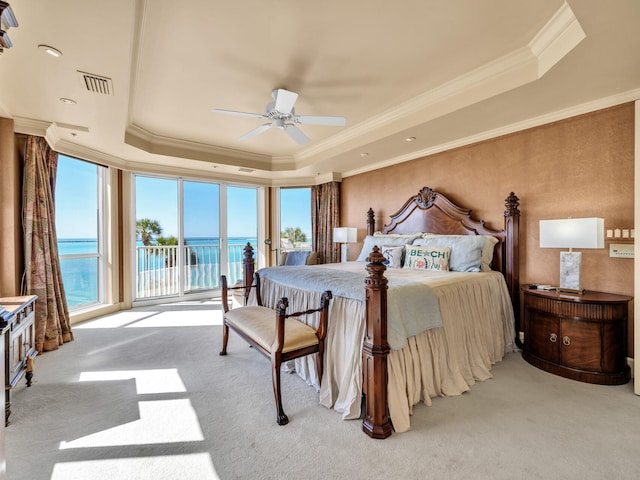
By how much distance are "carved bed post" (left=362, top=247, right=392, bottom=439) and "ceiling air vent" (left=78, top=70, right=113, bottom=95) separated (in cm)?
254

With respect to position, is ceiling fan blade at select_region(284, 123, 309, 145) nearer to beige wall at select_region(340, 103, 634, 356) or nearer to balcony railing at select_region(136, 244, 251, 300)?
beige wall at select_region(340, 103, 634, 356)

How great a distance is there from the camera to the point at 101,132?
3543 millimetres

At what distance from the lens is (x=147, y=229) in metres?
5.35

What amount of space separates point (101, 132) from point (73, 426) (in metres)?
3.18

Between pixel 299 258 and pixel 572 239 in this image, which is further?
pixel 299 258

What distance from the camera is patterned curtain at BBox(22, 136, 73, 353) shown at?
3176mm

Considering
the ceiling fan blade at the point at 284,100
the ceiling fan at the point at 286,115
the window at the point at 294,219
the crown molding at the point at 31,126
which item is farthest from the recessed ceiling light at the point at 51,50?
the window at the point at 294,219

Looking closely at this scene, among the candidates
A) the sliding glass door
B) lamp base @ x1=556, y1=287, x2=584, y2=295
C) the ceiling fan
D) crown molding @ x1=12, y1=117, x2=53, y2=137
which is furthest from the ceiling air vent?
lamp base @ x1=556, y1=287, x2=584, y2=295

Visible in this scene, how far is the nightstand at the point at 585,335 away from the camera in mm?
2350

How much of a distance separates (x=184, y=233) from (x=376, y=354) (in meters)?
4.87

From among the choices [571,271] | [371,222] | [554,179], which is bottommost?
[571,271]

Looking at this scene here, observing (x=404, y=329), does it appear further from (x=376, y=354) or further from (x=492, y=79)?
(x=492, y=79)

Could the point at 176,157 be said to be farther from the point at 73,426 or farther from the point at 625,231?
the point at 625,231

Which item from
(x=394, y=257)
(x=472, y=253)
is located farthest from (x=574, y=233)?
(x=394, y=257)
